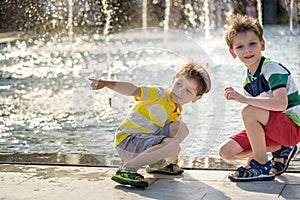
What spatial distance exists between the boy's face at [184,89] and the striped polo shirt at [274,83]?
1.25 feet

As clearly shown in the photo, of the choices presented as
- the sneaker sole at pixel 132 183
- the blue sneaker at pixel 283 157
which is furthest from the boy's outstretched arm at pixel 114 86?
the blue sneaker at pixel 283 157

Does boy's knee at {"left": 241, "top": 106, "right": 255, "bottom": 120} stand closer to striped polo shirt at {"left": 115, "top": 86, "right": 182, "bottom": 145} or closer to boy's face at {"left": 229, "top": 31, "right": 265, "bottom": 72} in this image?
boy's face at {"left": 229, "top": 31, "right": 265, "bottom": 72}

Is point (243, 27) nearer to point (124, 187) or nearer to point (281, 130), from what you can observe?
point (281, 130)

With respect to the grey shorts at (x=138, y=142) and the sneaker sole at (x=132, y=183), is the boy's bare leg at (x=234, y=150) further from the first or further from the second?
the sneaker sole at (x=132, y=183)

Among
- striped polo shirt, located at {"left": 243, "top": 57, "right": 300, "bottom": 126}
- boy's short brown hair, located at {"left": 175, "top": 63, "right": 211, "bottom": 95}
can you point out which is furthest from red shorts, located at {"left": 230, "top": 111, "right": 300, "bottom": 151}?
boy's short brown hair, located at {"left": 175, "top": 63, "right": 211, "bottom": 95}

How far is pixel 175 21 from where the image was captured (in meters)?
24.4

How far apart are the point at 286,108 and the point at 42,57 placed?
33.3 ft

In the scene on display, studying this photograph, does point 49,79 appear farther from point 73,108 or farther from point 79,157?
point 79,157

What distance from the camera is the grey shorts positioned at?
4594mm

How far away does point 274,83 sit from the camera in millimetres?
4555

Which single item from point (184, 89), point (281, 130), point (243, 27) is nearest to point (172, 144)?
point (184, 89)

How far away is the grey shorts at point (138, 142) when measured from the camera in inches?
181

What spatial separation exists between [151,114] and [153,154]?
252 millimetres

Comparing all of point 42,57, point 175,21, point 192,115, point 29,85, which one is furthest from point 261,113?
point 175,21
